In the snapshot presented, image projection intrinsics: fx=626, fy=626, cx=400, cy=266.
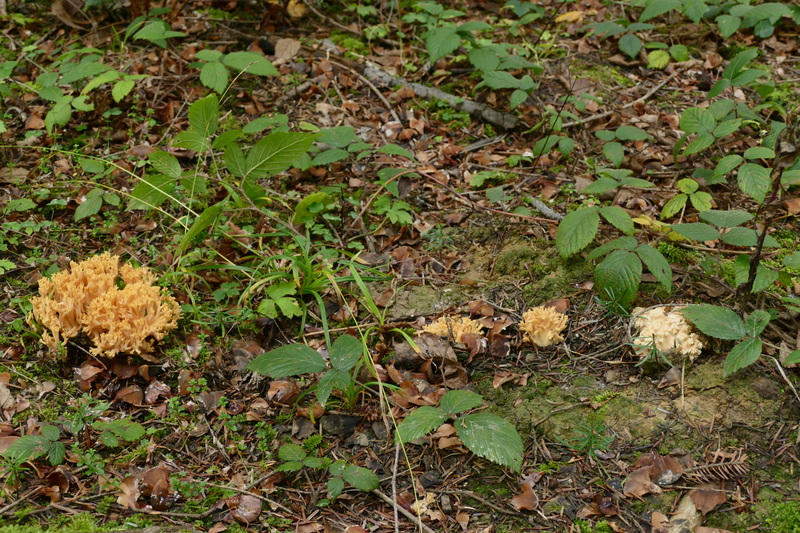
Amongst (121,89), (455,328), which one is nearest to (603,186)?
(455,328)

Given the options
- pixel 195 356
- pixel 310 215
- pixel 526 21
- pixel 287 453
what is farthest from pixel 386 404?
pixel 526 21

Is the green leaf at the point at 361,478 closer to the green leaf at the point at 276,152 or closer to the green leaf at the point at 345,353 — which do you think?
the green leaf at the point at 345,353

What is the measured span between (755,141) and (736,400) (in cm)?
249

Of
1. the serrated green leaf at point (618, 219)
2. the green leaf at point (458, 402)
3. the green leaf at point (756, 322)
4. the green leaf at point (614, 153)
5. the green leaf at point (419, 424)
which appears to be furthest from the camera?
the green leaf at point (614, 153)

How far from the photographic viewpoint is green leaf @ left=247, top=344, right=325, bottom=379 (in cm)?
289

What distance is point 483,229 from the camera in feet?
13.7

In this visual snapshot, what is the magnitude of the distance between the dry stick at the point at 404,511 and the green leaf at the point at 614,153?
109 inches

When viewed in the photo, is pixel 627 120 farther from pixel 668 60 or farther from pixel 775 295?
pixel 775 295

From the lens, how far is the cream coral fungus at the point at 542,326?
3322mm

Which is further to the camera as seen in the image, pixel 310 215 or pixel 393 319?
pixel 310 215

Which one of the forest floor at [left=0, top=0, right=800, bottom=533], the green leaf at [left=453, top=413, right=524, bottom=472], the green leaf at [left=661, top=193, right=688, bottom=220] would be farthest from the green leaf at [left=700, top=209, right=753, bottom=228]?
the green leaf at [left=453, top=413, right=524, bottom=472]

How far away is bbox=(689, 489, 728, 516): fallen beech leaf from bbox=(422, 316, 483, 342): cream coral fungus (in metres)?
1.27

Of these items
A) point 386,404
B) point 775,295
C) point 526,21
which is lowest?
point 386,404

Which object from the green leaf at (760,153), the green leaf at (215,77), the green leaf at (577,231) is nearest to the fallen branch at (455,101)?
the green leaf at (215,77)
